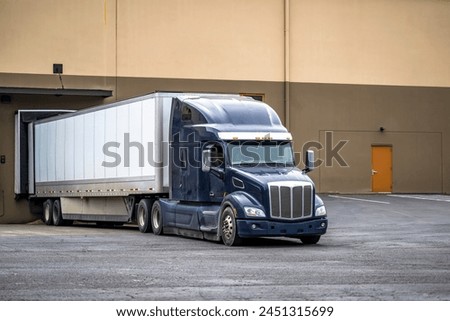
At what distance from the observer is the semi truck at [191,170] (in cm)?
2336

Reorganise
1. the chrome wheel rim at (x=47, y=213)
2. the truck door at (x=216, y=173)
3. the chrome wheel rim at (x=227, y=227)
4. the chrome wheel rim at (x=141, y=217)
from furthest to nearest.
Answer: the chrome wheel rim at (x=47, y=213) < the chrome wheel rim at (x=141, y=217) < the truck door at (x=216, y=173) < the chrome wheel rim at (x=227, y=227)

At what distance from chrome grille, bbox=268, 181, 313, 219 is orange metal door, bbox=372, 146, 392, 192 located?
2342cm

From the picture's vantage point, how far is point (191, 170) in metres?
25.7

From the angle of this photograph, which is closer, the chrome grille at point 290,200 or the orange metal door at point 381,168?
the chrome grille at point 290,200

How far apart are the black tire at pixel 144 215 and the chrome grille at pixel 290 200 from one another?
5990mm

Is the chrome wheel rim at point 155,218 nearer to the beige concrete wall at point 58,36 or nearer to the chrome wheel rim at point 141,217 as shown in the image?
the chrome wheel rim at point 141,217

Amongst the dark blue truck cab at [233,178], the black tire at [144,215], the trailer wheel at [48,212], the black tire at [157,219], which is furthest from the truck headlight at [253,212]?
the trailer wheel at [48,212]

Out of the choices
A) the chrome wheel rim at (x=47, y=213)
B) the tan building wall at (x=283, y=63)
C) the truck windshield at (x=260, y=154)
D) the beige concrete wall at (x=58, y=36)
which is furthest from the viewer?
the tan building wall at (x=283, y=63)

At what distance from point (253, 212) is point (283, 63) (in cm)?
2248

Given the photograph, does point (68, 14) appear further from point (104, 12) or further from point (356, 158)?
point (356, 158)

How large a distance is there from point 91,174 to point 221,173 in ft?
29.3

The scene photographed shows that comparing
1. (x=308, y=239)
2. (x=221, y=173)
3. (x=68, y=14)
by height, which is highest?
(x=68, y=14)

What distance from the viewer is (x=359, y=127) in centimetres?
4622
